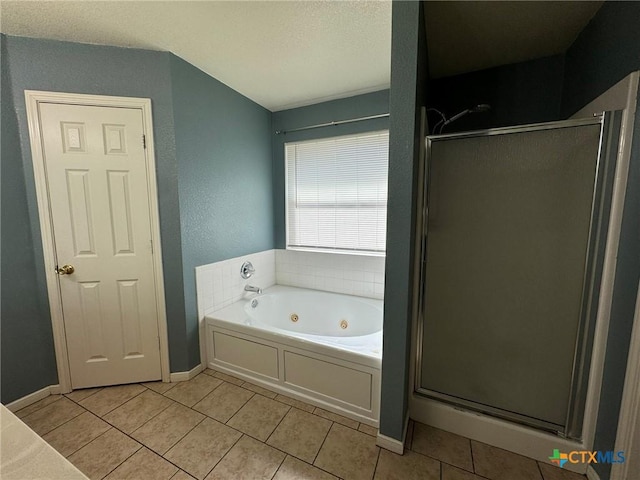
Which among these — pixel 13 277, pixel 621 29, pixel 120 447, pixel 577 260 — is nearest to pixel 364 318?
pixel 577 260

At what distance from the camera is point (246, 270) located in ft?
8.63

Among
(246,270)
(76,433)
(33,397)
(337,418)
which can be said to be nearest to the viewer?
(76,433)

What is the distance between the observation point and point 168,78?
1.85 m

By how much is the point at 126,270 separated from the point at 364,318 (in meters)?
2.04

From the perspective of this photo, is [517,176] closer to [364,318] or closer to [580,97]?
[580,97]

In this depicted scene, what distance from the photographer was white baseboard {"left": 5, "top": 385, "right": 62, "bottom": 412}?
1739 millimetres

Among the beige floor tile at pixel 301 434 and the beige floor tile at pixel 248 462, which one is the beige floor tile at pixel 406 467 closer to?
the beige floor tile at pixel 301 434

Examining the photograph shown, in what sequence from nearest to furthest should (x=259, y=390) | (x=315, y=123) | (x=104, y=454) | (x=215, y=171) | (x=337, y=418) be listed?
1. (x=104, y=454)
2. (x=337, y=418)
3. (x=259, y=390)
4. (x=215, y=171)
5. (x=315, y=123)

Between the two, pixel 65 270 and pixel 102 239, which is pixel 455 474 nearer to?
pixel 102 239

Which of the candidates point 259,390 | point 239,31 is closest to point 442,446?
point 259,390

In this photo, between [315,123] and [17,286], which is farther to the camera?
[315,123]

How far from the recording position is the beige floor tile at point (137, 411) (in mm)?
1654

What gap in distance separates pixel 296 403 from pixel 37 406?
1.79 metres

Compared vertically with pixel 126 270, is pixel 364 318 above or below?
below
